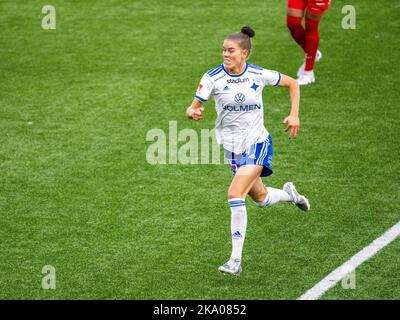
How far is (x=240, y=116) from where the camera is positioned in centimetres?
697

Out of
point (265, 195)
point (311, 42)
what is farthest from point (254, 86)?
point (311, 42)

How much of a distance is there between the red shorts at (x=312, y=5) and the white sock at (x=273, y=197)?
392 cm

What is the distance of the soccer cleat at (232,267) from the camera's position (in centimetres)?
674

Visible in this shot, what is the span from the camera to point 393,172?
8602mm

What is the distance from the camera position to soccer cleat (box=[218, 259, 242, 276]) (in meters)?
6.74

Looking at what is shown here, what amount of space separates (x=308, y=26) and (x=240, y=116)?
14.0ft

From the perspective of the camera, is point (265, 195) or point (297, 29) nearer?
point (265, 195)

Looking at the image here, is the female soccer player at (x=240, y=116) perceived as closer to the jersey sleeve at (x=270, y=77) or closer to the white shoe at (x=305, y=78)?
the jersey sleeve at (x=270, y=77)

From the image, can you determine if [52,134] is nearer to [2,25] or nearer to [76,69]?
[76,69]

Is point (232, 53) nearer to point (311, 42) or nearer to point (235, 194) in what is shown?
point (235, 194)

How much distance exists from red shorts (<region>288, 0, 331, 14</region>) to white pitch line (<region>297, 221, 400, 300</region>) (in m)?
4.04

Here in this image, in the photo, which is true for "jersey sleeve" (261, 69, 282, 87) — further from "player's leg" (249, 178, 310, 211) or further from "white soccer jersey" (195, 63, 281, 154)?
"player's leg" (249, 178, 310, 211)

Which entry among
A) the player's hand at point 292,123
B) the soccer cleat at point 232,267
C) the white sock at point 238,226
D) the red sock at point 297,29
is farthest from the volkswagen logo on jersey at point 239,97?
the red sock at point 297,29

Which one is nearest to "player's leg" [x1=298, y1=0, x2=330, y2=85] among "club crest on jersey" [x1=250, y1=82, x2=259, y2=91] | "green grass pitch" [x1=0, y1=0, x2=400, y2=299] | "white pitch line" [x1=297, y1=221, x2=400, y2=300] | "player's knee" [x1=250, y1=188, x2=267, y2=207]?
"green grass pitch" [x1=0, y1=0, x2=400, y2=299]
